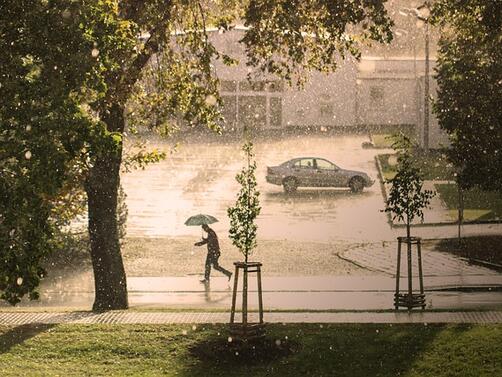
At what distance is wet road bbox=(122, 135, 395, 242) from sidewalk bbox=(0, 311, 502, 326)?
15453 millimetres

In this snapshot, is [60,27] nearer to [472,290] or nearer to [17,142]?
[17,142]

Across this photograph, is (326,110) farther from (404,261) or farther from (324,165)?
(404,261)

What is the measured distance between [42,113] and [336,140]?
52833mm

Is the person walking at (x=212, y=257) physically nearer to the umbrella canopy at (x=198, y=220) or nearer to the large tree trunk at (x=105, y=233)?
the umbrella canopy at (x=198, y=220)

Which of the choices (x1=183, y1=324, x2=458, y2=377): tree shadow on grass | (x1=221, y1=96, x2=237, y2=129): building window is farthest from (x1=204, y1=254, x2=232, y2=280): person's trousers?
(x1=221, y1=96, x2=237, y2=129): building window

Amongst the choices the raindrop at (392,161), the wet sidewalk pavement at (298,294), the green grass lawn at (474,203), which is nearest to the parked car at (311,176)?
the green grass lawn at (474,203)

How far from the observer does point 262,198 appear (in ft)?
145

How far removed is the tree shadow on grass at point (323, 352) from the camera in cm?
1534

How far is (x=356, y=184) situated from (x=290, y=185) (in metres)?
2.83

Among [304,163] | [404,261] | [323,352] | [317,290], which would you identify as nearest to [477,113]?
[404,261]

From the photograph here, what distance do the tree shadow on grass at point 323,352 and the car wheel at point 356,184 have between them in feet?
93.1

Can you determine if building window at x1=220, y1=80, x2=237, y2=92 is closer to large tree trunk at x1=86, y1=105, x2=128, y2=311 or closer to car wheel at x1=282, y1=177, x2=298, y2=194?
car wheel at x1=282, y1=177, x2=298, y2=194

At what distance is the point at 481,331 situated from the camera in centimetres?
1659

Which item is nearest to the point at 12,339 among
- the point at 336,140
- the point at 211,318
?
the point at 211,318
